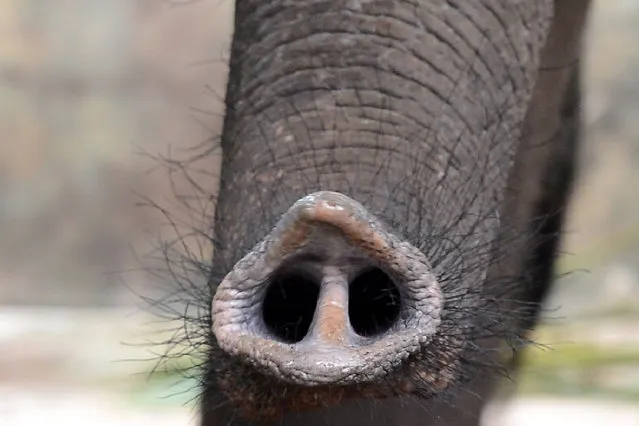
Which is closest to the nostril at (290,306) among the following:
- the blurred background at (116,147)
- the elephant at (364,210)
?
the elephant at (364,210)

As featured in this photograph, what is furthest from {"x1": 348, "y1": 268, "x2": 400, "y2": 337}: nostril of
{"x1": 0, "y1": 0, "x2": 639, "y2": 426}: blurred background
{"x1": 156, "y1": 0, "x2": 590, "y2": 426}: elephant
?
{"x1": 0, "y1": 0, "x2": 639, "y2": 426}: blurred background

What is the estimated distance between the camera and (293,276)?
1354mm

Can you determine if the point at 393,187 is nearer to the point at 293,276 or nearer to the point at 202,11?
the point at 293,276

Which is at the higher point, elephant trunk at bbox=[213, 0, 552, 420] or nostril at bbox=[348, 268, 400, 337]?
elephant trunk at bbox=[213, 0, 552, 420]

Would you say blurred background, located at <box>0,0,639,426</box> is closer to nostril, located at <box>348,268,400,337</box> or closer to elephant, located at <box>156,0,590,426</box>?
elephant, located at <box>156,0,590,426</box>

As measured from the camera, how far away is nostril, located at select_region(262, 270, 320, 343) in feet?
4.47

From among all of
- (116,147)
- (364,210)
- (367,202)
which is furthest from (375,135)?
(116,147)

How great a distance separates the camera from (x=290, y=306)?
1374 mm

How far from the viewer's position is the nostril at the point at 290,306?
4.47 ft

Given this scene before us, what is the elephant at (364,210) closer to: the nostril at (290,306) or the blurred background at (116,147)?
the nostril at (290,306)

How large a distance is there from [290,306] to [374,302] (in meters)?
0.09

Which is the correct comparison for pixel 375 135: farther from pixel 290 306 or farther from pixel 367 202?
pixel 290 306

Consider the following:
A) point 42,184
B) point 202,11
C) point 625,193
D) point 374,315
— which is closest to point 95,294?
point 42,184

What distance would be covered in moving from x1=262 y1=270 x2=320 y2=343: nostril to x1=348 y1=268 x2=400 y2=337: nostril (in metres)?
0.04
